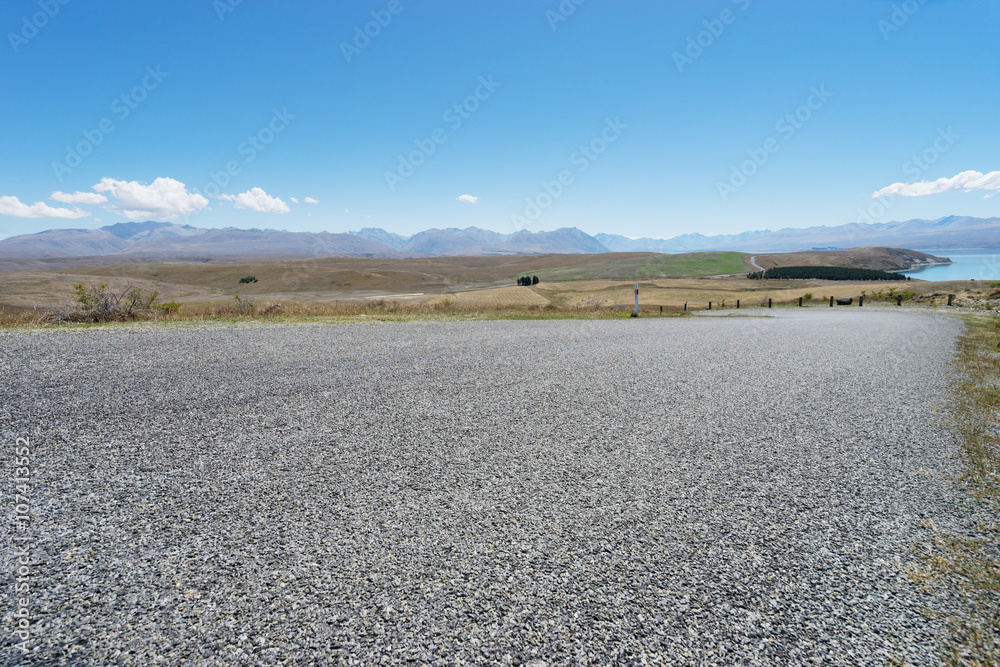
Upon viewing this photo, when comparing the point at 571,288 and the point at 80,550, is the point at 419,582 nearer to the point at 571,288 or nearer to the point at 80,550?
the point at 80,550

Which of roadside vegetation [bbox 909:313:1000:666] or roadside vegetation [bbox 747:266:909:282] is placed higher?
roadside vegetation [bbox 747:266:909:282]

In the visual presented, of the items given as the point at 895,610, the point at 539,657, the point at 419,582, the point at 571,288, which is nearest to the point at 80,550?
the point at 419,582

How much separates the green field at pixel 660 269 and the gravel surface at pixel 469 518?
12798cm

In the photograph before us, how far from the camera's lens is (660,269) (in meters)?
152

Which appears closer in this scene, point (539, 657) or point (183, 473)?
point (539, 657)

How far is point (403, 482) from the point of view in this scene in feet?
15.6

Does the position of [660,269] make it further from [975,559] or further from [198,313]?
[975,559]

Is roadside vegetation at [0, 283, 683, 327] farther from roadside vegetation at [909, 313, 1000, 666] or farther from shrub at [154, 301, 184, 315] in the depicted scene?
roadside vegetation at [909, 313, 1000, 666]

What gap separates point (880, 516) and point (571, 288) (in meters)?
92.4

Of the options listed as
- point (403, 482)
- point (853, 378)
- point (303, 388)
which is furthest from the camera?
point (853, 378)

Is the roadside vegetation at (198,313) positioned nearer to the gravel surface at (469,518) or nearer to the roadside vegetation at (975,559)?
the gravel surface at (469,518)

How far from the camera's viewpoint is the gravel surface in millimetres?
2898

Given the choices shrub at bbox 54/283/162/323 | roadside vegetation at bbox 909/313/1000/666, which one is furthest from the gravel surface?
shrub at bbox 54/283/162/323

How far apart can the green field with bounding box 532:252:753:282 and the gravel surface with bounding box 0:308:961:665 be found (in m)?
128
